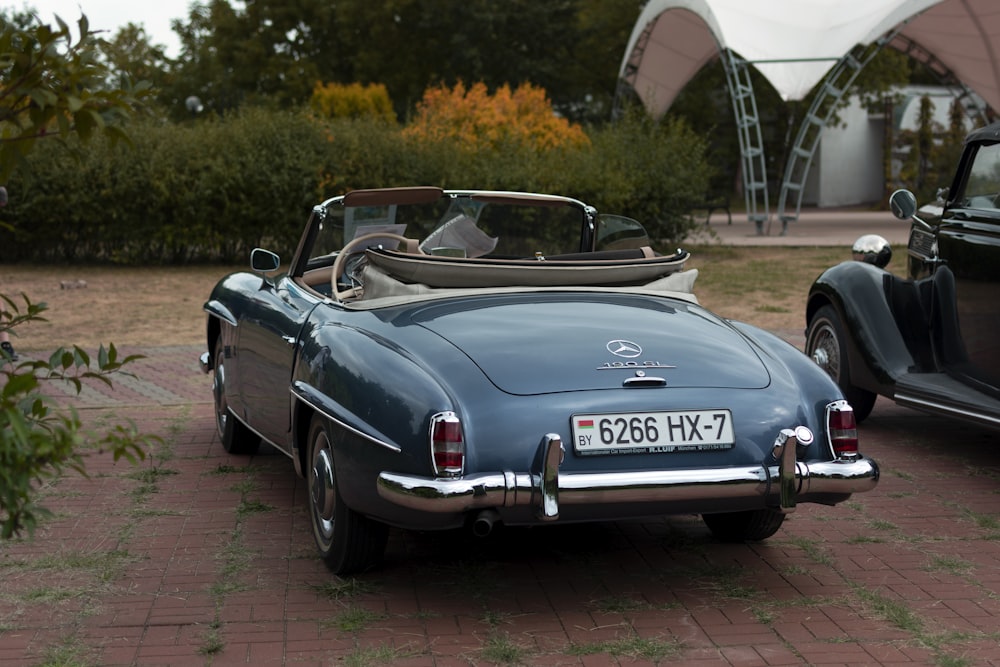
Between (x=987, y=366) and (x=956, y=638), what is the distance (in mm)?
2856

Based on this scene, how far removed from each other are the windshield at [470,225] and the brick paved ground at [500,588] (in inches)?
50.1

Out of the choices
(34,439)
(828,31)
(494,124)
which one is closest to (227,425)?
(34,439)

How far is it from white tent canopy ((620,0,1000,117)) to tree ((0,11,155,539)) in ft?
70.6

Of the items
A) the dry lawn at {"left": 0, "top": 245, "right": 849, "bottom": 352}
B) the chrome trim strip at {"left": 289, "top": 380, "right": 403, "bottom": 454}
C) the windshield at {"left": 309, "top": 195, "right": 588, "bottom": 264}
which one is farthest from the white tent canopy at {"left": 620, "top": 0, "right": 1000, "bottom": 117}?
the chrome trim strip at {"left": 289, "top": 380, "right": 403, "bottom": 454}

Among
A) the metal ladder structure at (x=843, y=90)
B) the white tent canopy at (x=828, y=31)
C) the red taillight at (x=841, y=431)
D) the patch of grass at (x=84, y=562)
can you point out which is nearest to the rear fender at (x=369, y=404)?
the patch of grass at (x=84, y=562)

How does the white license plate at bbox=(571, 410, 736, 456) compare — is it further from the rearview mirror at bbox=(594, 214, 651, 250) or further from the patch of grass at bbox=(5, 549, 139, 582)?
the patch of grass at bbox=(5, 549, 139, 582)

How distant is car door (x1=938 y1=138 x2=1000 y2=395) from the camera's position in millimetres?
6523

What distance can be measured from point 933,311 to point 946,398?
0.75m

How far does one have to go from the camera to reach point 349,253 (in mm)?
5734

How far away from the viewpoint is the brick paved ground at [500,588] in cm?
397

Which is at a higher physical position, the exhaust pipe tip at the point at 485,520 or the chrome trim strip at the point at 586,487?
the chrome trim strip at the point at 586,487

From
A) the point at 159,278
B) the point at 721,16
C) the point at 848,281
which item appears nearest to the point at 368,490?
the point at 848,281

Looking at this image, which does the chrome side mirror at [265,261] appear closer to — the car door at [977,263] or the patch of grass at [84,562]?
the patch of grass at [84,562]

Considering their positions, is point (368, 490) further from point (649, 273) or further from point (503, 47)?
point (503, 47)
